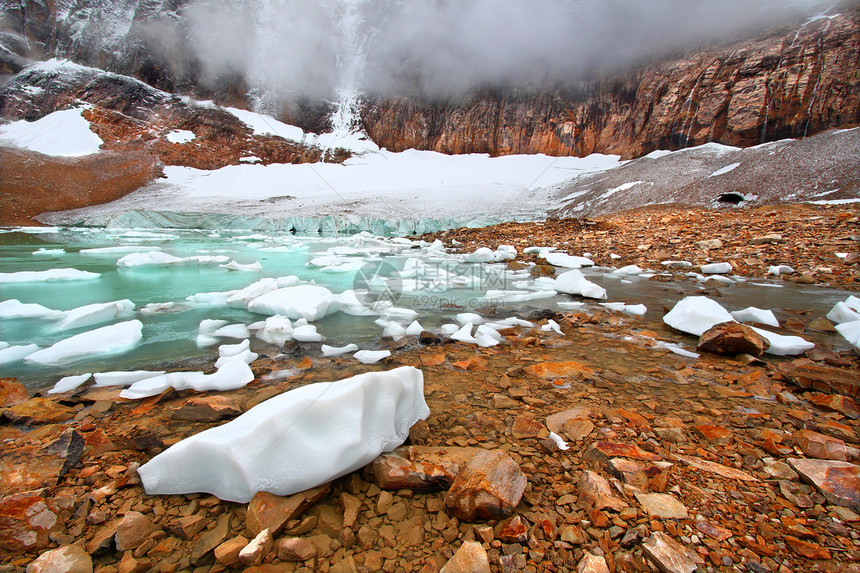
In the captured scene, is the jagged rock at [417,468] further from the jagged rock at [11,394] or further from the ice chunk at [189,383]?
the jagged rock at [11,394]

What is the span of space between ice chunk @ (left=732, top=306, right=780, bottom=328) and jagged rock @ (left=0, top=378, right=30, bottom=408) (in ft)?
15.4

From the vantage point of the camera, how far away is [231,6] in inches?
1656

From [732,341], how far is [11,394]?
3.97 meters

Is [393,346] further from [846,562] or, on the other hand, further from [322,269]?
[322,269]

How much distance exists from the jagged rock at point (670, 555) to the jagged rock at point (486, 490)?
314mm

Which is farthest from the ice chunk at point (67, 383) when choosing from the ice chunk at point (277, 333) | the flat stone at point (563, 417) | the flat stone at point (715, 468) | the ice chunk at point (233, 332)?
the flat stone at point (715, 468)

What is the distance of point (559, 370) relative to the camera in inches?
75.4

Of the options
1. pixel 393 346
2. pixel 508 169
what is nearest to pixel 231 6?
pixel 508 169

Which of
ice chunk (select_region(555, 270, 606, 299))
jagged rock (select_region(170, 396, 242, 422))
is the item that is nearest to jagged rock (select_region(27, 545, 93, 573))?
jagged rock (select_region(170, 396, 242, 422))

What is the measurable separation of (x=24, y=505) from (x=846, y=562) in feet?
6.71

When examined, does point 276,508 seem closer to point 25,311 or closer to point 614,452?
point 614,452

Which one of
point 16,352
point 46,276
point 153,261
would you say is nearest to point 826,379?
point 16,352


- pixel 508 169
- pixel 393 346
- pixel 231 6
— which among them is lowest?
pixel 393 346

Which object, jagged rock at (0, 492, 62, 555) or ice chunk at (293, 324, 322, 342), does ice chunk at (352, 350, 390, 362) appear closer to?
ice chunk at (293, 324, 322, 342)
